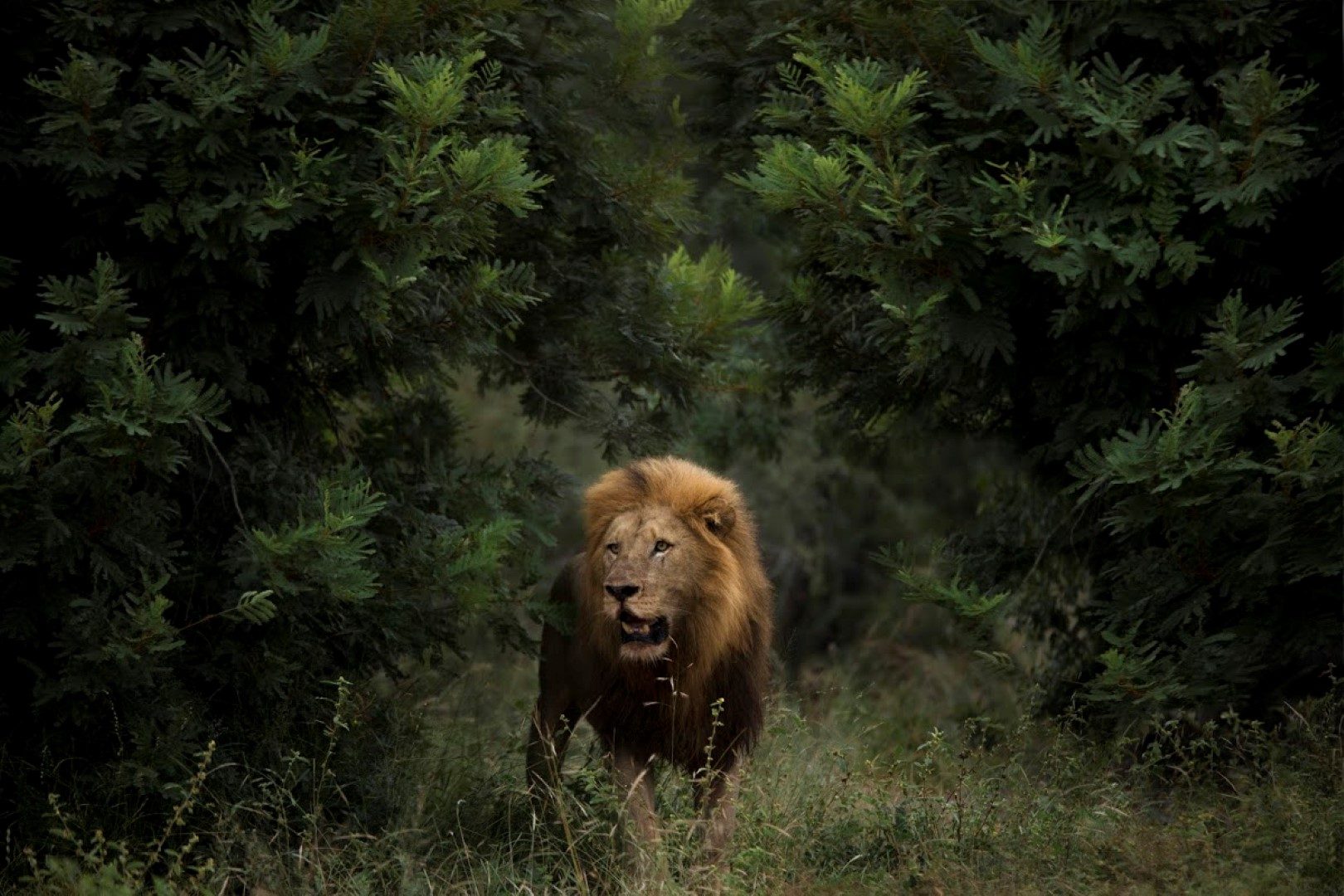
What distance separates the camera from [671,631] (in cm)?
587

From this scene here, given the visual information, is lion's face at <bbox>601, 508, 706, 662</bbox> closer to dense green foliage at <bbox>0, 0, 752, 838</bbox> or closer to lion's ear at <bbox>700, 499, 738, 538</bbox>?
lion's ear at <bbox>700, 499, 738, 538</bbox>

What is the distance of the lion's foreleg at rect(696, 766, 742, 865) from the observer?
227 inches

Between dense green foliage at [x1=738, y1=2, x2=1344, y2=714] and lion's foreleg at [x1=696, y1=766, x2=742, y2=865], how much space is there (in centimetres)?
118

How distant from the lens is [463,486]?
7.19 metres

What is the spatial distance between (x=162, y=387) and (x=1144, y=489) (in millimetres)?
3734

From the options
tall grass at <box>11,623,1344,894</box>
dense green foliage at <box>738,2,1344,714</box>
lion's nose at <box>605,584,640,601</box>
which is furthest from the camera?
dense green foliage at <box>738,2,1344,714</box>

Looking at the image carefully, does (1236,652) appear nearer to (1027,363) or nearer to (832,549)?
(1027,363)

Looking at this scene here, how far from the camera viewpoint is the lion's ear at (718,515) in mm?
5984

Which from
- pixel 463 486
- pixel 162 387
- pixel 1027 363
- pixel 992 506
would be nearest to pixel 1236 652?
pixel 1027 363

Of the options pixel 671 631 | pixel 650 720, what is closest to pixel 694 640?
pixel 671 631

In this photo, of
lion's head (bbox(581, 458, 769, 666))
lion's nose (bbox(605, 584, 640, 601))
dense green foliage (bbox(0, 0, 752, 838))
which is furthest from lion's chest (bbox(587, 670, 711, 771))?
dense green foliage (bbox(0, 0, 752, 838))

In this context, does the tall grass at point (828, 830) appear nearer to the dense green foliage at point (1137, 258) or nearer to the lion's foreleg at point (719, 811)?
the lion's foreleg at point (719, 811)

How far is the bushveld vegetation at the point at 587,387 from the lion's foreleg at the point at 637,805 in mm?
177

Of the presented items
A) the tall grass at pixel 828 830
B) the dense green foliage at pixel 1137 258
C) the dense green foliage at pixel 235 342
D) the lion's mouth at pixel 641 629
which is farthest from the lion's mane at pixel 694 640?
the dense green foliage at pixel 1137 258
